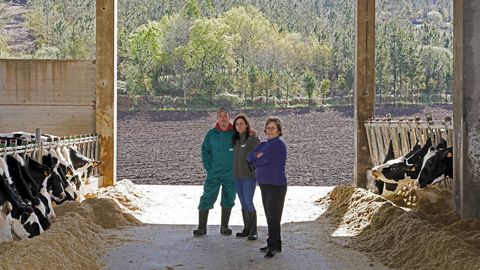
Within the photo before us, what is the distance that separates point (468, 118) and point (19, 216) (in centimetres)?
532

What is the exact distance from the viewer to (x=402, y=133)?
469 inches

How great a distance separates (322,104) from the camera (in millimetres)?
47844

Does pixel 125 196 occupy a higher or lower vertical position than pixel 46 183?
lower

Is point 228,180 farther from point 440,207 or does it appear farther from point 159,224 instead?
point 440,207

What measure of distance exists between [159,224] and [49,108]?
467 cm

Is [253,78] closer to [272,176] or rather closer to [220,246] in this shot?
[220,246]

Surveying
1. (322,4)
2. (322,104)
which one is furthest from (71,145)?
(322,4)

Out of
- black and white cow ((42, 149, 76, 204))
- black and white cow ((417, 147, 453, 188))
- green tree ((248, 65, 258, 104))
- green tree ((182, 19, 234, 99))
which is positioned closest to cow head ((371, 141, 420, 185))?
black and white cow ((417, 147, 453, 188))

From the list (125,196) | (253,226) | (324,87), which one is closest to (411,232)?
(253,226)

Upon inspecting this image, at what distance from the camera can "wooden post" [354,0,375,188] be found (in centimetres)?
1401

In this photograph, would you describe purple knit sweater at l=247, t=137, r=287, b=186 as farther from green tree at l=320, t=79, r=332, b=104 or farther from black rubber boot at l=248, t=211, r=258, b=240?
green tree at l=320, t=79, r=332, b=104

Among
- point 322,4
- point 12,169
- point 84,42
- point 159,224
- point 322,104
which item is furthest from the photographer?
point 322,4

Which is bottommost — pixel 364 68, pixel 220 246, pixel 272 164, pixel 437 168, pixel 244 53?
pixel 220 246

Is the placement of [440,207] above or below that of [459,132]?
below
